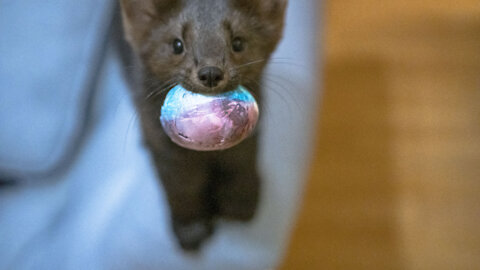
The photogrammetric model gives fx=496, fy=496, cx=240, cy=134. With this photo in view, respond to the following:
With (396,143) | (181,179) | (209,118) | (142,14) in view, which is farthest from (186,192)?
(396,143)

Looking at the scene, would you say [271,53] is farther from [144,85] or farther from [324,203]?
[324,203]

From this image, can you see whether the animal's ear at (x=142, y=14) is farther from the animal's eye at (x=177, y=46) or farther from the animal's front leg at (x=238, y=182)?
the animal's front leg at (x=238, y=182)

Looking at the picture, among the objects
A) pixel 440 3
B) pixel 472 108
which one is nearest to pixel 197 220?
pixel 472 108

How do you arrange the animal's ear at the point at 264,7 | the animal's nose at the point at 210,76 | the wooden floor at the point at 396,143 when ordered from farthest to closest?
the wooden floor at the point at 396,143
the animal's ear at the point at 264,7
the animal's nose at the point at 210,76

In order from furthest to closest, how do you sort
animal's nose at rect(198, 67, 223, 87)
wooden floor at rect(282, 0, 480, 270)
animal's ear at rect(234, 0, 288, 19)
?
1. wooden floor at rect(282, 0, 480, 270)
2. animal's ear at rect(234, 0, 288, 19)
3. animal's nose at rect(198, 67, 223, 87)

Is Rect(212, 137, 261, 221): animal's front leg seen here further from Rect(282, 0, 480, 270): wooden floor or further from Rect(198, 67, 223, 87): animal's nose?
Rect(282, 0, 480, 270): wooden floor

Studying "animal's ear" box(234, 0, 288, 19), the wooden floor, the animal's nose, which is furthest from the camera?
the wooden floor

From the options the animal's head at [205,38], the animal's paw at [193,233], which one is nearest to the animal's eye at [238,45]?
the animal's head at [205,38]

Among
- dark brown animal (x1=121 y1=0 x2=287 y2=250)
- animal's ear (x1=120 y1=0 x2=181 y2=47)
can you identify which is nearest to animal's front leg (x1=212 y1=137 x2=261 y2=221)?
dark brown animal (x1=121 y1=0 x2=287 y2=250)

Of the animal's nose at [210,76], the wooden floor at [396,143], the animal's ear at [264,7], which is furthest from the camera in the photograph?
the wooden floor at [396,143]
